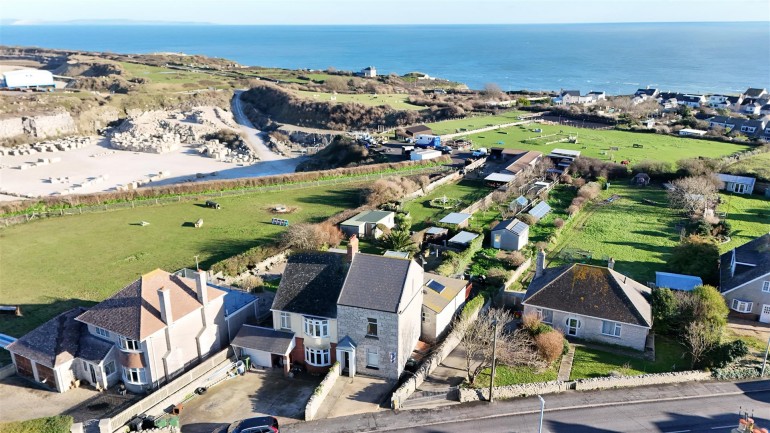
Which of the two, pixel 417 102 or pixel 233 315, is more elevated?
pixel 417 102

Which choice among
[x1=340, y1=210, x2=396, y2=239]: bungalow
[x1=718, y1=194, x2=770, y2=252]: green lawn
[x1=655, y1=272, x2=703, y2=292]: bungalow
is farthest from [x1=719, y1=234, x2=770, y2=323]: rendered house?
Result: [x1=340, y1=210, x2=396, y2=239]: bungalow

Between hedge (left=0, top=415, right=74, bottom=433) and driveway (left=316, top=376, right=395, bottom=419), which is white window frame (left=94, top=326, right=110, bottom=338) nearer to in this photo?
hedge (left=0, top=415, right=74, bottom=433)

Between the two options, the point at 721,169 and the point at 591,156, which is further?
the point at 591,156

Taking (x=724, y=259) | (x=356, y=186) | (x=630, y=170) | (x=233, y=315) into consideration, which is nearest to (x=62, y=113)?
(x=356, y=186)

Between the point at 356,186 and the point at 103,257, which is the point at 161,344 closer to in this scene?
the point at 103,257

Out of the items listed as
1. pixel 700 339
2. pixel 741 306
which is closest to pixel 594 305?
pixel 700 339

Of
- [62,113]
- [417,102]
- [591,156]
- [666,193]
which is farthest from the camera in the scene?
[417,102]

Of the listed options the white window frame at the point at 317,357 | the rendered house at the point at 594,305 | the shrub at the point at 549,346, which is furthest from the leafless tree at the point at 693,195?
the white window frame at the point at 317,357

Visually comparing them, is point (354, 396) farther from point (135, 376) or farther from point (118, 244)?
point (118, 244)
